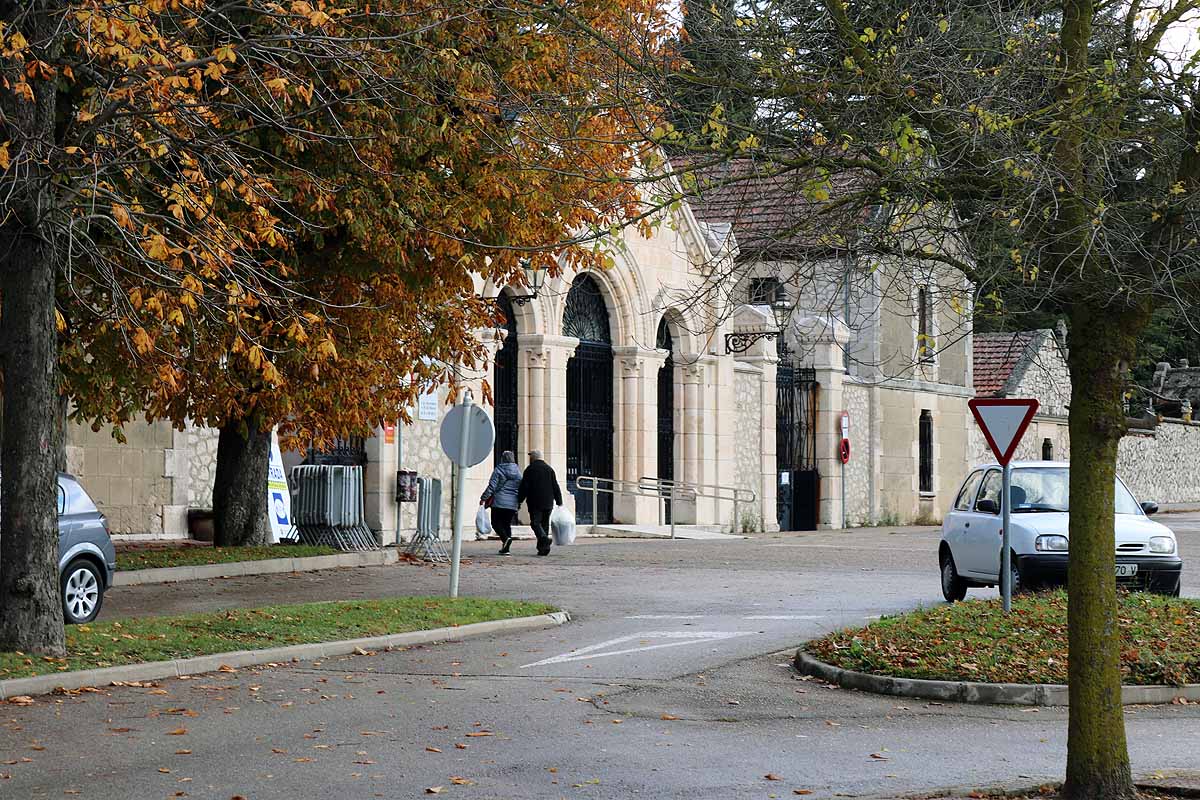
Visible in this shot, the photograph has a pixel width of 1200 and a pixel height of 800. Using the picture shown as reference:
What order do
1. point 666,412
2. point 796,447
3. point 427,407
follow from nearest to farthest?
point 427,407 < point 666,412 < point 796,447

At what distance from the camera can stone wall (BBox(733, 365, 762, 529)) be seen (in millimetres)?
35156

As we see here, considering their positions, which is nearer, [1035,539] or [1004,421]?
[1004,421]

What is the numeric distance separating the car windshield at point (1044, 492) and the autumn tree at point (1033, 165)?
7517mm

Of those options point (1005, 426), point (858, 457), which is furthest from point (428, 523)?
point (858, 457)

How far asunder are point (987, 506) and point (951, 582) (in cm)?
102

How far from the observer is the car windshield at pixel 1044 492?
1744cm

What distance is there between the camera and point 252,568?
20.0m

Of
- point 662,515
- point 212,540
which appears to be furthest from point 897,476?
point 212,540

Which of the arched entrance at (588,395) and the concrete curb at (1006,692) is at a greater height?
the arched entrance at (588,395)

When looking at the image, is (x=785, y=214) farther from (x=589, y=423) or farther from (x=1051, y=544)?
(x=589, y=423)

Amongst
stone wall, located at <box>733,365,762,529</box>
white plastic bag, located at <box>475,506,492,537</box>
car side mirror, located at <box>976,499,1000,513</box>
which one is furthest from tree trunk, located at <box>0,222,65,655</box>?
stone wall, located at <box>733,365,762,529</box>

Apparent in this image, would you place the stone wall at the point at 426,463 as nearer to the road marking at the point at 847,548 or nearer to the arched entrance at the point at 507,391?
the arched entrance at the point at 507,391

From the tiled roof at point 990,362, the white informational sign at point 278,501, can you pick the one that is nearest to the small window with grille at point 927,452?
the tiled roof at point 990,362

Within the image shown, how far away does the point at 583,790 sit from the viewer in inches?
316
